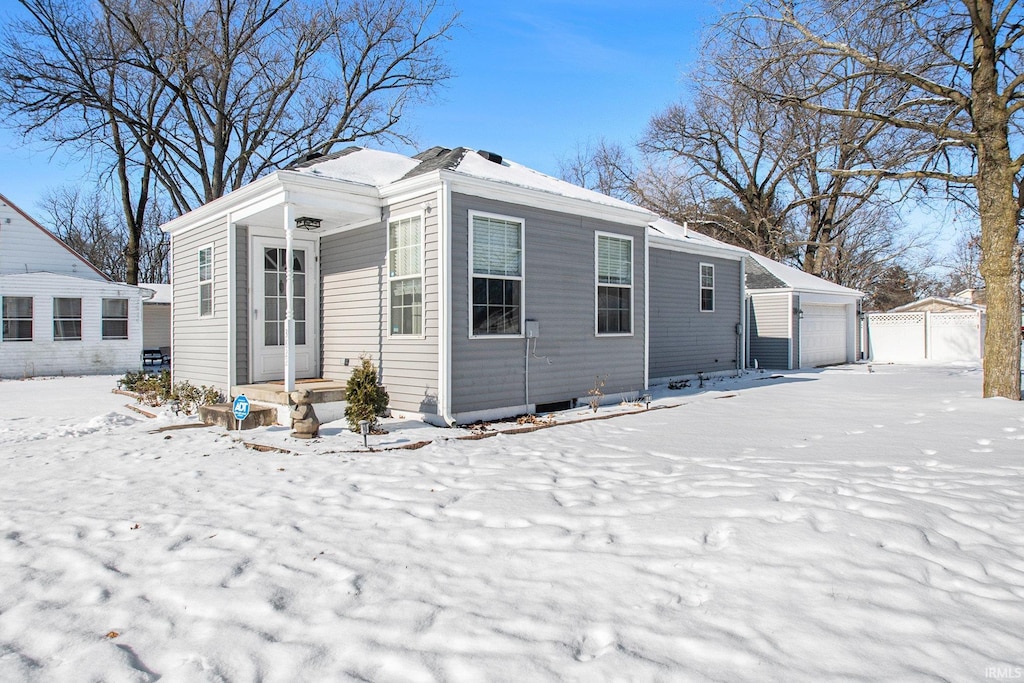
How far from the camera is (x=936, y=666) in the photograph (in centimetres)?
222

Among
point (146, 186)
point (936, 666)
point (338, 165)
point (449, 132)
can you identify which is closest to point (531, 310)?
point (338, 165)

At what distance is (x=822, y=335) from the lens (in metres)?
19.2

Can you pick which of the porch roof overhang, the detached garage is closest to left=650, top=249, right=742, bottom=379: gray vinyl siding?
the detached garage

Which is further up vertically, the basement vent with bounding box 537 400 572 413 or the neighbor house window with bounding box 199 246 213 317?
the neighbor house window with bounding box 199 246 213 317

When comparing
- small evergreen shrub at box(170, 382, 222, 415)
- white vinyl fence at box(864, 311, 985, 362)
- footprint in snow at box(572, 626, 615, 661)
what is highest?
white vinyl fence at box(864, 311, 985, 362)

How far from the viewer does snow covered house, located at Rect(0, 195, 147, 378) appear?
16.6 meters

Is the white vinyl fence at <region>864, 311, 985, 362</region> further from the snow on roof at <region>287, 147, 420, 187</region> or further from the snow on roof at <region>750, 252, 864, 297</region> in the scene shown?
the snow on roof at <region>287, 147, 420, 187</region>

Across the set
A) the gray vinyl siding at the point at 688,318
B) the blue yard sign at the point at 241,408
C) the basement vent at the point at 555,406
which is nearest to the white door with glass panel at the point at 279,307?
the blue yard sign at the point at 241,408

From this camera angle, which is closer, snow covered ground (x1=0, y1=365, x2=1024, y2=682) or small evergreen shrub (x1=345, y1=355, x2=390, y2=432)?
snow covered ground (x1=0, y1=365, x2=1024, y2=682)

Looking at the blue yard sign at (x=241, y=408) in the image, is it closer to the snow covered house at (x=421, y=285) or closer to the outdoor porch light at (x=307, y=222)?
the snow covered house at (x=421, y=285)

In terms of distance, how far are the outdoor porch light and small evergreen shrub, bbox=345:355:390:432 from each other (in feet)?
8.48

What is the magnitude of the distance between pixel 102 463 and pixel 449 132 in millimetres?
18486

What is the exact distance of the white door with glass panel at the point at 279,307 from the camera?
902 cm

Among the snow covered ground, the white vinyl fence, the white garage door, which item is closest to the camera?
the snow covered ground
